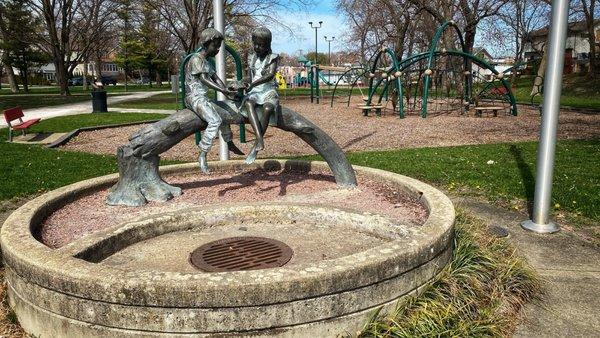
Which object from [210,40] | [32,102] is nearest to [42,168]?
[210,40]

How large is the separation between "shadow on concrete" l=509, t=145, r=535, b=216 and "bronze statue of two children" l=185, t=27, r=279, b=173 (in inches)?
140

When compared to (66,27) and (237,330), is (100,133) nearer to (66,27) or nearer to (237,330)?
(237,330)

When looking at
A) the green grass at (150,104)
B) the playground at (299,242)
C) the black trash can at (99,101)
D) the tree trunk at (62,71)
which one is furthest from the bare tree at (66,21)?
the playground at (299,242)

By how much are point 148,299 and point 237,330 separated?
0.56 m

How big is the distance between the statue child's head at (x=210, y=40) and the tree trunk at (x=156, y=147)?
60cm

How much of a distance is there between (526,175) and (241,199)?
4.74 m

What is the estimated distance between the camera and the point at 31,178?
323 inches

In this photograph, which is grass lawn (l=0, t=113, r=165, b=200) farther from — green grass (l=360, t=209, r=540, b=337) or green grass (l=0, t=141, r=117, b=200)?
green grass (l=360, t=209, r=540, b=337)

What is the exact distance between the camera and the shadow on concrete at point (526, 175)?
6520 mm

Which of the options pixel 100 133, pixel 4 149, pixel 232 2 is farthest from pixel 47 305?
pixel 232 2

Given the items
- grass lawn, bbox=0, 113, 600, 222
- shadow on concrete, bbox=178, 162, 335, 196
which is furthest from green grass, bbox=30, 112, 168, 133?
shadow on concrete, bbox=178, 162, 335, 196

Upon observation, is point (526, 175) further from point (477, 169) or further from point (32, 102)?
point (32, 102)

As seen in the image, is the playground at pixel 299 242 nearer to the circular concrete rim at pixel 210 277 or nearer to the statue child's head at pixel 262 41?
the circular concrete rim at pixel 210 277

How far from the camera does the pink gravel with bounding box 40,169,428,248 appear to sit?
4.95 metres
